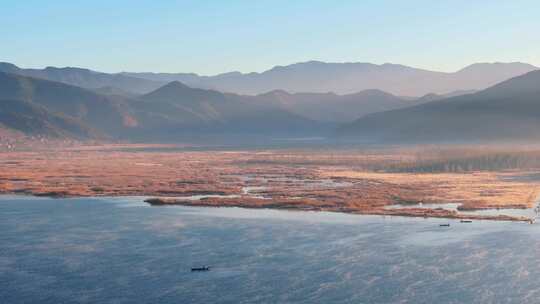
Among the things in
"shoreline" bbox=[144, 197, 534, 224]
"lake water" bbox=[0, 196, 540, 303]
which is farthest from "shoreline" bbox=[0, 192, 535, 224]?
"lake water" bbox=[0, 196, 540, 303]

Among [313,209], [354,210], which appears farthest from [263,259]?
[313,209]

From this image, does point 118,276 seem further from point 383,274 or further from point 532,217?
point 532,217

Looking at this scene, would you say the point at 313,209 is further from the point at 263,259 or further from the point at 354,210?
the point at 263,259

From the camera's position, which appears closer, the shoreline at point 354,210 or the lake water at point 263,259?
the lake water at point 263,259

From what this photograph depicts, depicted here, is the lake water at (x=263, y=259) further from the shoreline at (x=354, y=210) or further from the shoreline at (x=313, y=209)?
the shoreline at (x=354, y=210)

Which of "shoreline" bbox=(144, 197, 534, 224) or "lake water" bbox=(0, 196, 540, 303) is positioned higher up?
"shoreline" bbox=(144, 197, 534, 224)

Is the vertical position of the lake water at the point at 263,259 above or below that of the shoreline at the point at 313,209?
below

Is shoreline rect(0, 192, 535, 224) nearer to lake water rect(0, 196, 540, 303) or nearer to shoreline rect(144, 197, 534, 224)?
shoreline rect(144, 197, 534, 224)

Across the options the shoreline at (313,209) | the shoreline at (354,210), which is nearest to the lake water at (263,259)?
the shoreline at (313,209)

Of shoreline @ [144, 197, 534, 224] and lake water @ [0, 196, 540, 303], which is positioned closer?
lake water @ [0, 196, 540, 303]
